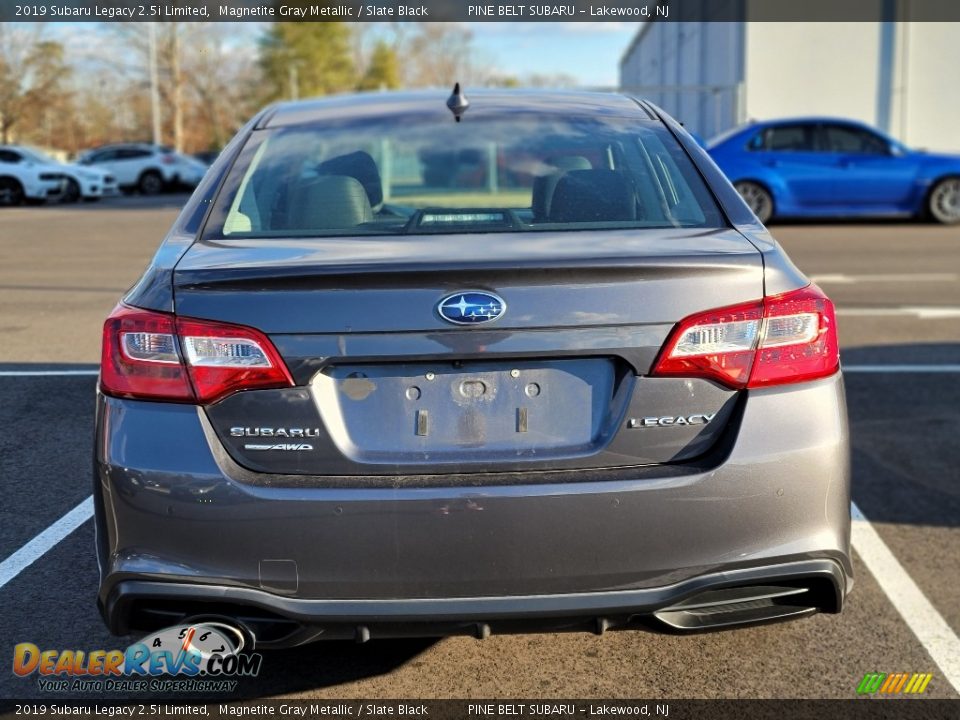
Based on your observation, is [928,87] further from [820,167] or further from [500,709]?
[500,709]

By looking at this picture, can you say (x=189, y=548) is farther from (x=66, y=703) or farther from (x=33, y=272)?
(x=33, y=272)

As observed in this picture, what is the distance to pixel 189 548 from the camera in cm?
259

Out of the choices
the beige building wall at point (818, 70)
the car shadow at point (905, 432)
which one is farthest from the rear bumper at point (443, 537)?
the beige building wall at point (818, 70)

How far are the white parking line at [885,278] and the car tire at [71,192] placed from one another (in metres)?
22.3

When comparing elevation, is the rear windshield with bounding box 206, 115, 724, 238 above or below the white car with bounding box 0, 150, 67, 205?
above

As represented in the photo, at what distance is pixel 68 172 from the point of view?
94.2 feet

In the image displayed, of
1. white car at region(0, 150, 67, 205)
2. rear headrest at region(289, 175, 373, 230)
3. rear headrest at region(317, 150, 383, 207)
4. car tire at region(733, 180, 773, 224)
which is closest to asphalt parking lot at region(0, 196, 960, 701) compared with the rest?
rear headrest at region(289, 175, 373, 230)

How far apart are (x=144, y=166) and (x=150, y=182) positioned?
0.54 meters

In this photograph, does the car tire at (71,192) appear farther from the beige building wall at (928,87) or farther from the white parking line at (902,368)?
the white parking line at (902,368)

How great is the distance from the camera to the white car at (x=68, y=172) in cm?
2772

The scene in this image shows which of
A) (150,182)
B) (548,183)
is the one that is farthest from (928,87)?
(548,183)

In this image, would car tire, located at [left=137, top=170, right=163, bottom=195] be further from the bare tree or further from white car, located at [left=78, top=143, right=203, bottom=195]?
the bare tree

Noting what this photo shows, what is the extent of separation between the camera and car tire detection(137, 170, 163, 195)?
35.8 m

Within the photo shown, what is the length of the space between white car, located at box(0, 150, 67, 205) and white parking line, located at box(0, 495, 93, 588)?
24913 millimetres
